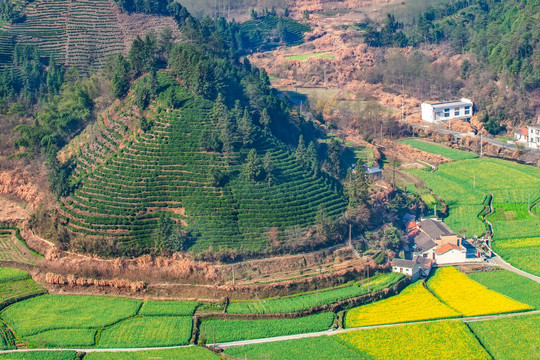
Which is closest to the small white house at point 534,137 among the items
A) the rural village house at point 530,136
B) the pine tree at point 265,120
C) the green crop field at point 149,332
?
the rural village house at point 530,136

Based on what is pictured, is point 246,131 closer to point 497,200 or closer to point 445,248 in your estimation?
point 445,248

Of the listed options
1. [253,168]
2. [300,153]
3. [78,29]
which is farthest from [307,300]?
[78,29]

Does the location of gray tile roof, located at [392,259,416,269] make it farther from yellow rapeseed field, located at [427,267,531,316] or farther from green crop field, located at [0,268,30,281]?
green crop field, located at [0,268,30,281]

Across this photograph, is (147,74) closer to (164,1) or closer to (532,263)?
(164,1)

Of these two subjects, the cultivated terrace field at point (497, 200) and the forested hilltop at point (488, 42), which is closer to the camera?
the cultivated terrace field at point (497, 200)

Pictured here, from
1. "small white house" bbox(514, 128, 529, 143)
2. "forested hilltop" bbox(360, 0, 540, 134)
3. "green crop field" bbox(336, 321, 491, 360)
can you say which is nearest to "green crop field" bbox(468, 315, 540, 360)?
"green crop field" bbox(336, 321, 491, 360)

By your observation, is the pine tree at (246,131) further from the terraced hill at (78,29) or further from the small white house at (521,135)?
the small white house at (521,135)
